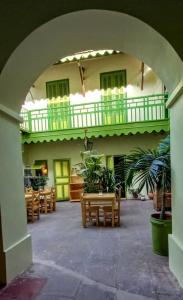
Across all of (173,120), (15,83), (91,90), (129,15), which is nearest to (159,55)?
(129,15)

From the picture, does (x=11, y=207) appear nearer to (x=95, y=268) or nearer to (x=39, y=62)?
(x=95, y=268)

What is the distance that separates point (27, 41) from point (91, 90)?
7523 mm

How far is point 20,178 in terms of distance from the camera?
9.93 feet

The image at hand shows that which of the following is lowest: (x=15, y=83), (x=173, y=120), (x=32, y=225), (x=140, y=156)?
(x=32, y=225)

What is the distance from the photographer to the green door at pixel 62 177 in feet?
31.3

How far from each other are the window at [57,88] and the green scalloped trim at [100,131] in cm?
195

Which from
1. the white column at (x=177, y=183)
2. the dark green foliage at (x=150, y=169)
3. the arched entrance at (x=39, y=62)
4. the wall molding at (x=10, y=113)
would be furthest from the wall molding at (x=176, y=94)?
the wall molding at (x=10, y=113)

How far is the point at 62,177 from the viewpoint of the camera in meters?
9.63

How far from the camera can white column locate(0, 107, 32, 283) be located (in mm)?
2490

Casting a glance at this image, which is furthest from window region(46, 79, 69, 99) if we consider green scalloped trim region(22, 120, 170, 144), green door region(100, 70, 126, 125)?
green scalloped trim region(22, 120, 170, 144)

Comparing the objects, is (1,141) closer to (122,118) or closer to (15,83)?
(15,83)

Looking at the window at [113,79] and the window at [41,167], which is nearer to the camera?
the window at [113,79]

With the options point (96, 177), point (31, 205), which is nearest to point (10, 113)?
point (31, 205)

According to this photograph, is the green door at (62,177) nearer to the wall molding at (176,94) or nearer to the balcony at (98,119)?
the balcony at (98,119)
